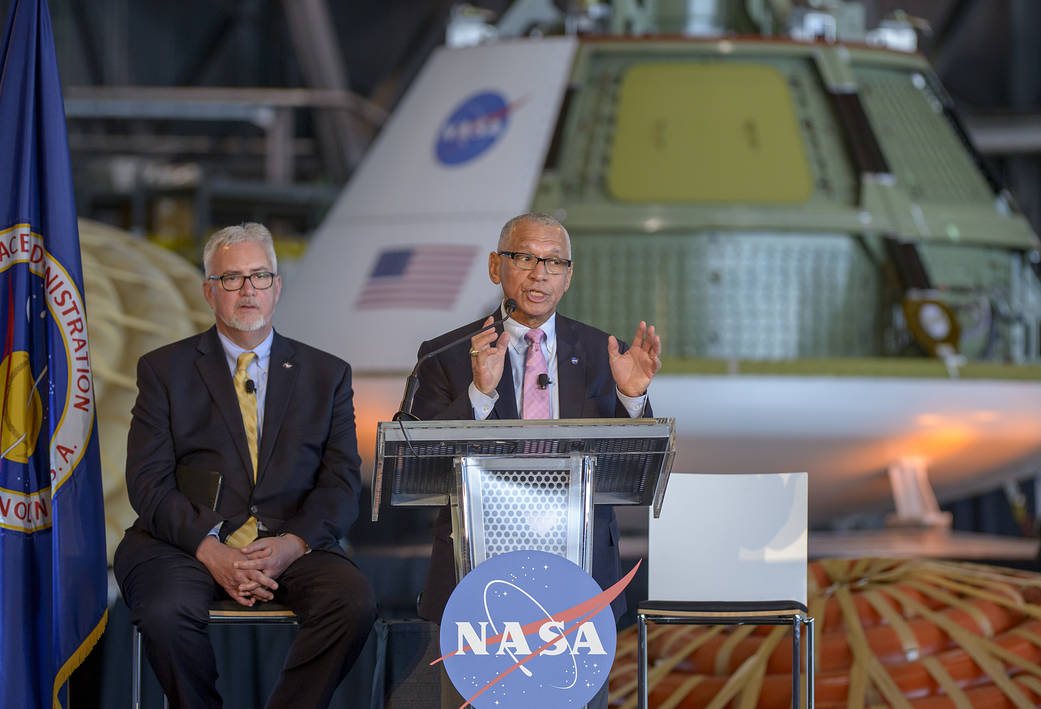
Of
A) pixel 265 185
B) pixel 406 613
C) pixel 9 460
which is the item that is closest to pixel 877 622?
pixel 406 613

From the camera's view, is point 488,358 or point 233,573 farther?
point 233,573

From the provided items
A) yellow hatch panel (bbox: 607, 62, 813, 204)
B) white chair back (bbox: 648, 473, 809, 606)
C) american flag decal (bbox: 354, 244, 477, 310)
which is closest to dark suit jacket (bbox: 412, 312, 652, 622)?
Result: white chair back (bbox: 648, 473, 809, 606)

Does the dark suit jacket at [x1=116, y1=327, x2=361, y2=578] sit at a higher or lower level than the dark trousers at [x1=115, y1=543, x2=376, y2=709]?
higher

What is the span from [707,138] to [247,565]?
388 cm

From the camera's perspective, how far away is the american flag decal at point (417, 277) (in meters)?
6.25

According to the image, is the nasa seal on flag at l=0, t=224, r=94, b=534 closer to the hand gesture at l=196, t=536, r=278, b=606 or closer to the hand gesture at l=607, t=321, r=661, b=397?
the hand gesture at l=196, t=536, r=278, b=606

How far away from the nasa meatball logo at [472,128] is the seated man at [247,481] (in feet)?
11.2

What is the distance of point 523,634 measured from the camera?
2564 mm

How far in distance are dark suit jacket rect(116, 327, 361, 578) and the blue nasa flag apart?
0.19 meters

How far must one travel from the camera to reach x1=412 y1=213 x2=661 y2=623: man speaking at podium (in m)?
2.98

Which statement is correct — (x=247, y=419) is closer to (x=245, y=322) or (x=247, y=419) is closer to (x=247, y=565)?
(x=245, y=322)

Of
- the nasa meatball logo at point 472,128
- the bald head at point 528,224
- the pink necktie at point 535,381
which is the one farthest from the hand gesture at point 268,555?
the nasa meatball logo at point 472,128

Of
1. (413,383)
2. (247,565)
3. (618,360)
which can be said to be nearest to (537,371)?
(618,360)

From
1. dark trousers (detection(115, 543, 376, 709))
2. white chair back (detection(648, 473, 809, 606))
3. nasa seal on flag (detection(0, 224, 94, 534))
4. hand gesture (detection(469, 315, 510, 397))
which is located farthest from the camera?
white chair back (detection(648, 473, 809, 606))
